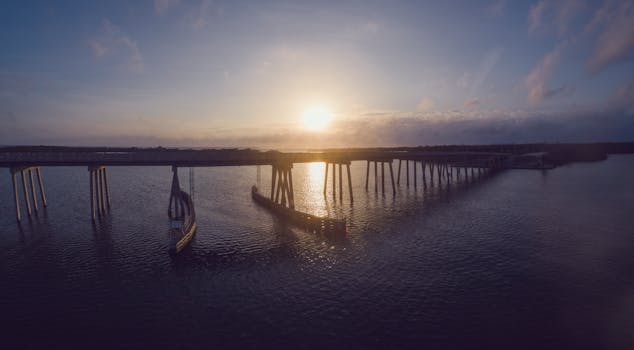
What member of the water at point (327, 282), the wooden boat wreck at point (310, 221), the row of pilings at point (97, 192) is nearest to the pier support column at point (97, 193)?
the row of pilings at point (97, 192)

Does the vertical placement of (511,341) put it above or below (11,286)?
below

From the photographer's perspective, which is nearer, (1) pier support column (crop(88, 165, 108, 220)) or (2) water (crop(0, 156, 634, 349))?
(2) water (crop(0, 156, 634, 349))

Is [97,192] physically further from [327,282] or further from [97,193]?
[327,282]

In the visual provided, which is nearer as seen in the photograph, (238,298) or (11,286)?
(238,298)

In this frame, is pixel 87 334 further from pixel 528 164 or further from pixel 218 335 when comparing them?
pixel 528 164

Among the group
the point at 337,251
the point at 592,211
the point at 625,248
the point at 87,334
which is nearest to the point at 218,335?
the point at 87,334

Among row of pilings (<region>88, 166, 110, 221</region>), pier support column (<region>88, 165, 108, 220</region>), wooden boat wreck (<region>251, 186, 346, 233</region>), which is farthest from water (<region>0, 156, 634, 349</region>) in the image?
row of pilings (<region>88, 166, 110, 221</region>)

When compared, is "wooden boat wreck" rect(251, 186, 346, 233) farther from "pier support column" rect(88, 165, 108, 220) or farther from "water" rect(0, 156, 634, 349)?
"pier support column" rect(88, 165, 108, 220)

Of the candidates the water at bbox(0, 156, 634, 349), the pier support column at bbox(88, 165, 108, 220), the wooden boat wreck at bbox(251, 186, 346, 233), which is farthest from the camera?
the pier support column at bbox(88, 165, 108, 220)
